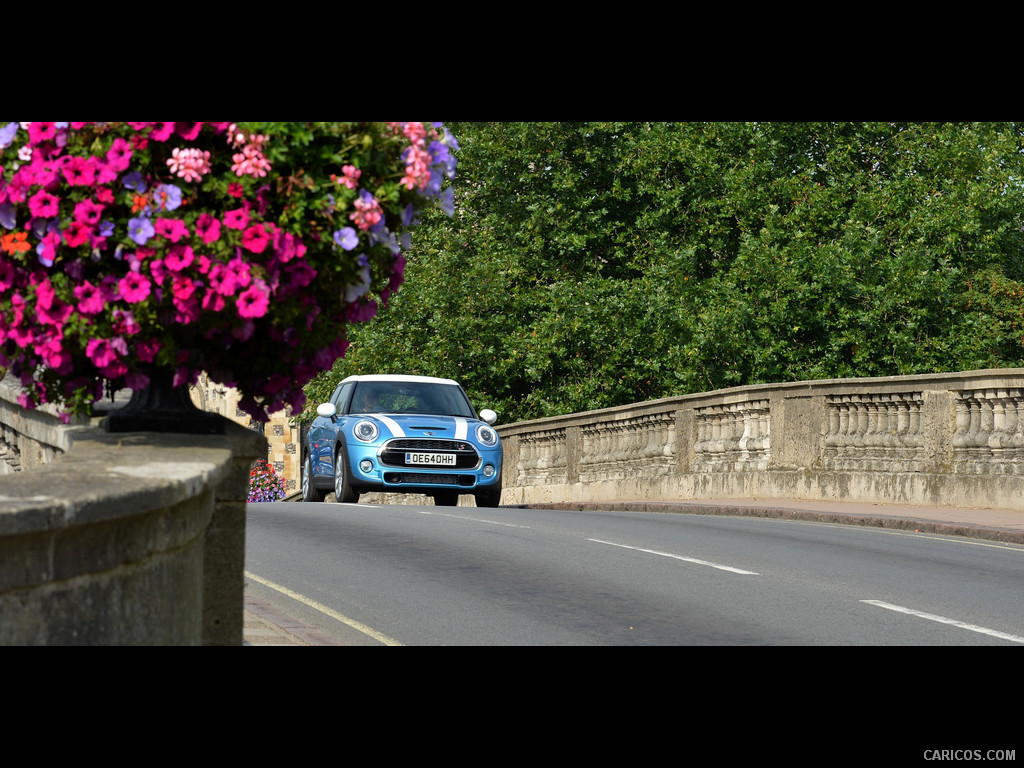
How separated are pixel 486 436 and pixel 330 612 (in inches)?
395

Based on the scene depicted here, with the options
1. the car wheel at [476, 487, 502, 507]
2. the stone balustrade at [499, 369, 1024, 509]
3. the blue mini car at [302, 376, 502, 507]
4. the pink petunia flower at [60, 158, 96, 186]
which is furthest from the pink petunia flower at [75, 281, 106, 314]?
the stone balustrade at [499, 369, 1024, 509]

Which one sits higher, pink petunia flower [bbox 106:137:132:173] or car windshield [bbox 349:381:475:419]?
pink petunia flower [bbox 106:137:132:173]

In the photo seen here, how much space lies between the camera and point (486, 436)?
62.4 feet

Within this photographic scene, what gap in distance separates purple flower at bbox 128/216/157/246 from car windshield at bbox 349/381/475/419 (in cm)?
1449

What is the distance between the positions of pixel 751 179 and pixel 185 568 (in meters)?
30.4

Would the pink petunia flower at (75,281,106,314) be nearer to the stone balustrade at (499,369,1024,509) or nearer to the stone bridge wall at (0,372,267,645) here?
the stone bridge wall at (0,372,267,645)

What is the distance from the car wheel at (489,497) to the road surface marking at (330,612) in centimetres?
857

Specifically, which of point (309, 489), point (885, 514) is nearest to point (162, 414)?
point (885, 514)

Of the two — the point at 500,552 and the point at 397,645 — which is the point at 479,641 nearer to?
the point at 397,645

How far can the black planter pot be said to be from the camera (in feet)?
17.4

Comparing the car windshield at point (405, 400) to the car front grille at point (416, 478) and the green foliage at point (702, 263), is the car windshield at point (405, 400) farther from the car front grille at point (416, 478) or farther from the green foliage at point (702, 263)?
the green foliage at point (702, 263)

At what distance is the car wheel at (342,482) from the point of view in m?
19.0

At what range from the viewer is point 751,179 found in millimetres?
33469

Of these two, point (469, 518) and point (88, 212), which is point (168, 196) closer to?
point (88, 212)
